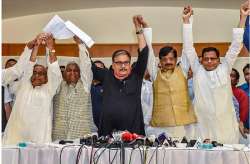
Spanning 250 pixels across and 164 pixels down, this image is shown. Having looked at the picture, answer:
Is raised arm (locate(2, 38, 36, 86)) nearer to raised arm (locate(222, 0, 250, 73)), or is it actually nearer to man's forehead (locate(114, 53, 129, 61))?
man's forehead (locate(114, 53, 129, 61))

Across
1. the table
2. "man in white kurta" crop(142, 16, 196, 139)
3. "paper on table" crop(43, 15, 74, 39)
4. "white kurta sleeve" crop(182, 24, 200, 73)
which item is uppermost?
"paper on table" crop(43, 15, 74, 39)

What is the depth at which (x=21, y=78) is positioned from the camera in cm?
328

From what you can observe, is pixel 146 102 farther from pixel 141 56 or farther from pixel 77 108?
pixel 77 108

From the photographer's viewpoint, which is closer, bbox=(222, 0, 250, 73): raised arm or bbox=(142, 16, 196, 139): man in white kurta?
bbox=(222, 0, 250, 73): raised arm

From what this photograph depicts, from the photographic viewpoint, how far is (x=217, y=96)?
288 cm

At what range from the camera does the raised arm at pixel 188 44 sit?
288cm

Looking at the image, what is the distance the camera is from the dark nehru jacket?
108 inches

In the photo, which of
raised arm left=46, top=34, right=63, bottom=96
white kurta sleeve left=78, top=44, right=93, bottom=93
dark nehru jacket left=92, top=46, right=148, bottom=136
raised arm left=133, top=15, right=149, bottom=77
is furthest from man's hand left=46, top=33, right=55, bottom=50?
raised arm left=133, top=15, right=149, bottom=77

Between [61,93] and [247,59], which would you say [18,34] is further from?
[247,59]

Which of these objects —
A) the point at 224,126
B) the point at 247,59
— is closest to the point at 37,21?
the point at 247,59

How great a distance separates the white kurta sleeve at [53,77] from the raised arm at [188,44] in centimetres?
98

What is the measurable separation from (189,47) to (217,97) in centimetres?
42

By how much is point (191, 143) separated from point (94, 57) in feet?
10.6

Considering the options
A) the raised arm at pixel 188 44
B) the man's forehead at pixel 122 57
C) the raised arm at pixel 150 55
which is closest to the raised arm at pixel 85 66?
the man's forehead at pixel 122 57
